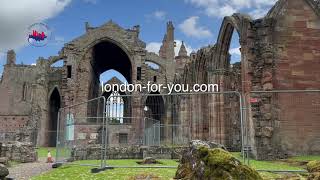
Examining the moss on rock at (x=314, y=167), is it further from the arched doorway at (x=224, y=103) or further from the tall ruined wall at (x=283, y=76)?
the arched doorway at (x=224, y=103)

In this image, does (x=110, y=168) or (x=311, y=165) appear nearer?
(x=311, y=165)

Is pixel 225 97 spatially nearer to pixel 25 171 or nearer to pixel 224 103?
pixel 224 103

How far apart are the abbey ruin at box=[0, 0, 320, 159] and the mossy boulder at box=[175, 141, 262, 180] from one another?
12.8 ft

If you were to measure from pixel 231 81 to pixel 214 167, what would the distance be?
61.9 ft

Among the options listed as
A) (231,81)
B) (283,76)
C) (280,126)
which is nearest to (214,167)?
(280,126)

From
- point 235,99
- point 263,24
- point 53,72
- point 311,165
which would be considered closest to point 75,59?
point 53,72

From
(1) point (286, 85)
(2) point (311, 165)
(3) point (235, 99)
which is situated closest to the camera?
(2) point (311, 165)

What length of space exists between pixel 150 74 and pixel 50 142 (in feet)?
44.9

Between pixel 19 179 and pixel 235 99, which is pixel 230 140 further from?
pixel 19 179

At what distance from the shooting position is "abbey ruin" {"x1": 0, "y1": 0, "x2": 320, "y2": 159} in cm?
1476

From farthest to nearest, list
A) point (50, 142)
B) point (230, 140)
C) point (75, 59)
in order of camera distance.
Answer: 1. point (50, 142)
2. point (75, 59)
3. point (230, 140)

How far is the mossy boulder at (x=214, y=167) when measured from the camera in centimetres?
483

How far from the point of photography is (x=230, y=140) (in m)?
21.9

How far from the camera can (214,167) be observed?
501cm
